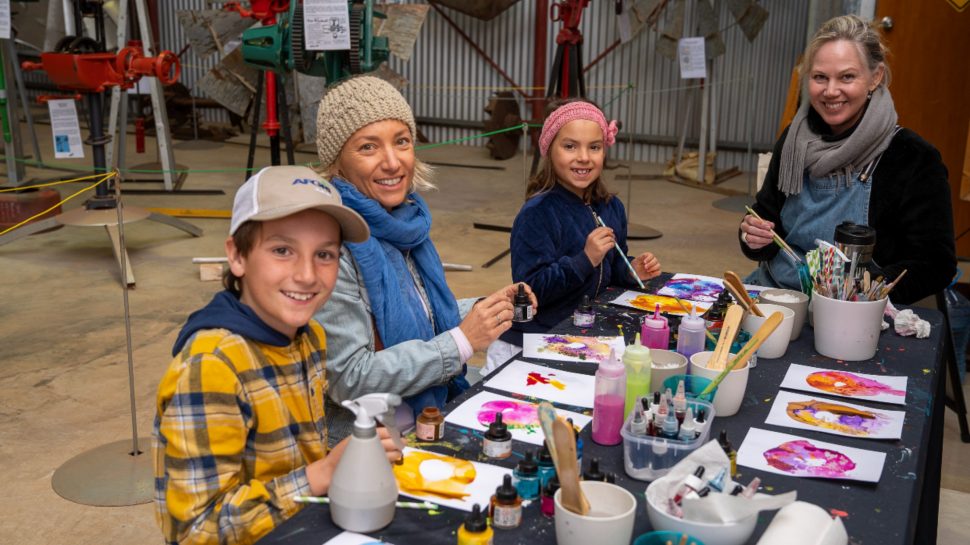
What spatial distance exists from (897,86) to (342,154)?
12.4 ft

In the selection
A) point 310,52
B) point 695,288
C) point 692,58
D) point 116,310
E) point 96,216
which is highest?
point 310,52

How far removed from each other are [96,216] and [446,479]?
15.2 feet

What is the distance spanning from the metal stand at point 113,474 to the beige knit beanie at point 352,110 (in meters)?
1.08

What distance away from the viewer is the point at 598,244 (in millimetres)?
2832

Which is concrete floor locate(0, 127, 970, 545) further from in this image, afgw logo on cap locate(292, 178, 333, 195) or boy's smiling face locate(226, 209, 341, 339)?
afgw logo on cap locate(292, 178, 333, 195)

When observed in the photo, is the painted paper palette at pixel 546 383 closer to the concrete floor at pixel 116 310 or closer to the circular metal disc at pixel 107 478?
the concrete floor at pixel 116 310

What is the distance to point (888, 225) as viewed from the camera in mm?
2879

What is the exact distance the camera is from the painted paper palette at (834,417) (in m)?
1.83

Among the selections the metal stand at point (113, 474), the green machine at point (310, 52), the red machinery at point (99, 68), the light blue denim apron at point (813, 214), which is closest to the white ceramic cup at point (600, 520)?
the light blue denim apron at point (813, 214)

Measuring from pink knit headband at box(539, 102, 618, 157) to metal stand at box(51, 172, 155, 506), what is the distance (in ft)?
4.73

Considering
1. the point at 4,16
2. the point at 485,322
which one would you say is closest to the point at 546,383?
the point at 485,322

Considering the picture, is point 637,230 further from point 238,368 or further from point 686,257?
point 238,368

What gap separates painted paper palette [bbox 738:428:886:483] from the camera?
5.37 ft

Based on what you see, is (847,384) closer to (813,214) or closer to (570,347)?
(570,347)
